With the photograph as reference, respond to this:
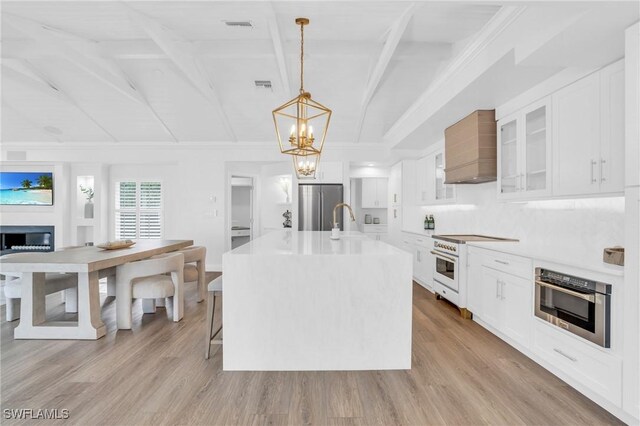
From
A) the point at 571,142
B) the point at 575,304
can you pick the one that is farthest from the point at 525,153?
the point at 575,304

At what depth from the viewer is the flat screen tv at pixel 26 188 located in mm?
6605

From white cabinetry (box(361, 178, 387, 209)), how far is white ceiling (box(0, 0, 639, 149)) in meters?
1.53

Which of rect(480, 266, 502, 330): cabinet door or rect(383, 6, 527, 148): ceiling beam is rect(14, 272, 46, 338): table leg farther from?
rect(383, 6, 527, 148): ceiling beam

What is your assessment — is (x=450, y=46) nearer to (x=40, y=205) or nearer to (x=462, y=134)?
(x=462, y=134)

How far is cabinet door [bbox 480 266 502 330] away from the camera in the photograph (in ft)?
10.5

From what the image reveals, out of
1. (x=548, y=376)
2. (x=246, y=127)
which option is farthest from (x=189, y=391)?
(x=246, y=127)

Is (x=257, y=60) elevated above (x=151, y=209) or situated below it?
above

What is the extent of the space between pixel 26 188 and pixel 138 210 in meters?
2.01

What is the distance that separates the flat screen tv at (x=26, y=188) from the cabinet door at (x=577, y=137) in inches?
317

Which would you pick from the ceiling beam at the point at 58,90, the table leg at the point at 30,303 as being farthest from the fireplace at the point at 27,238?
the table leg at the point at 30,303

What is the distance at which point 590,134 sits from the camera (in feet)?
8.31

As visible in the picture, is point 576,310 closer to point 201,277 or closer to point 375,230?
point 201,277

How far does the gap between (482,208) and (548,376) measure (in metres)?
2.43

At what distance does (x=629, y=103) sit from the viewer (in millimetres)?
1955
